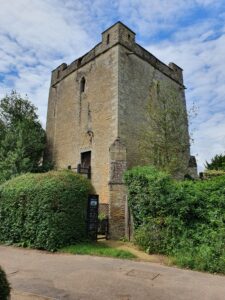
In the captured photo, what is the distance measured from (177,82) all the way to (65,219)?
1438 centimetres

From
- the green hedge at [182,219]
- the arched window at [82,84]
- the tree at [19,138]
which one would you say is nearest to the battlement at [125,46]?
the arched window at [82,84]

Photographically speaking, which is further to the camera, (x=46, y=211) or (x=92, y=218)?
(x=92, y=218)

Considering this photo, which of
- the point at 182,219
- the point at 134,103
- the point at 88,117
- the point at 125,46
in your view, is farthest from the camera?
the point at 88,117

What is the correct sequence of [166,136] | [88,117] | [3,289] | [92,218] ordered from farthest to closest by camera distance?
[88,117] < [166,136] < [92,218] < [3,289]

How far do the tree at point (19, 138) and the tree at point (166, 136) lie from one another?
7.20 meters

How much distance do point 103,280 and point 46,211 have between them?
4231 mm

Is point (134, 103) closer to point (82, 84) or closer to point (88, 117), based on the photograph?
point (88, 117)

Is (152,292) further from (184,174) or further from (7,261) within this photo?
(184,174)

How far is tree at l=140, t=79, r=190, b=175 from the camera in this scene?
14773 mm

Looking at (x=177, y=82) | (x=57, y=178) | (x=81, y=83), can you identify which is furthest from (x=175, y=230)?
(x=177, y=82)

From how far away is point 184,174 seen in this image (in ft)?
57.2

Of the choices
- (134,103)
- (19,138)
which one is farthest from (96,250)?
(19,138)

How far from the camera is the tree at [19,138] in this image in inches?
649

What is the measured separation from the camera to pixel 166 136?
48.7 ft
